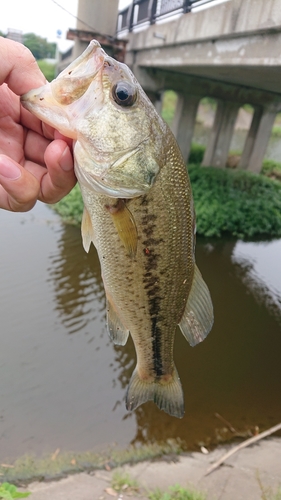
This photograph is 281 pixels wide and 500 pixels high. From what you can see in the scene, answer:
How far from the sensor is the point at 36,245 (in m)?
8.83

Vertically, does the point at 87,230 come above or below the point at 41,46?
below

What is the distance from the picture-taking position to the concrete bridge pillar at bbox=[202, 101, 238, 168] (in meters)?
14.7

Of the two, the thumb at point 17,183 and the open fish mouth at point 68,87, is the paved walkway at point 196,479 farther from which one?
the open fish mouth at point 68,87

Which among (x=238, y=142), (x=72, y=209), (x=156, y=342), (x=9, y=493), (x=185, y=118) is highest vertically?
(x=185, y=118)

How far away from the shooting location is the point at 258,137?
15.4m

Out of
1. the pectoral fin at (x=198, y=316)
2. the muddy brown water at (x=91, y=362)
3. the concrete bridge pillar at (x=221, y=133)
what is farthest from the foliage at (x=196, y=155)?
the pectoral fin at (x=198, y=316)

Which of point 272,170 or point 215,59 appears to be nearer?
point 215,59

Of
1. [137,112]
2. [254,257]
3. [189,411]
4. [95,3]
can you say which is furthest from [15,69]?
[95,3]

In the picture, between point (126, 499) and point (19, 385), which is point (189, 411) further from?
point (19, 385)

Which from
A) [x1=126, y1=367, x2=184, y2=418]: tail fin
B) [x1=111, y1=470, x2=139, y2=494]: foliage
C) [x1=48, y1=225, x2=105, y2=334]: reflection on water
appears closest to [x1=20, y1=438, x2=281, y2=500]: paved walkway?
[x1=111, y1=470, x2=139, y2=494]: foliage

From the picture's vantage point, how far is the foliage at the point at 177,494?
138 inches

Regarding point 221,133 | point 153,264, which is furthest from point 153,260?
point 221,133

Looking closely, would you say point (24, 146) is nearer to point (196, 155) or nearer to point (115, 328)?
point (115, 328)

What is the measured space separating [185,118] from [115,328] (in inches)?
525
